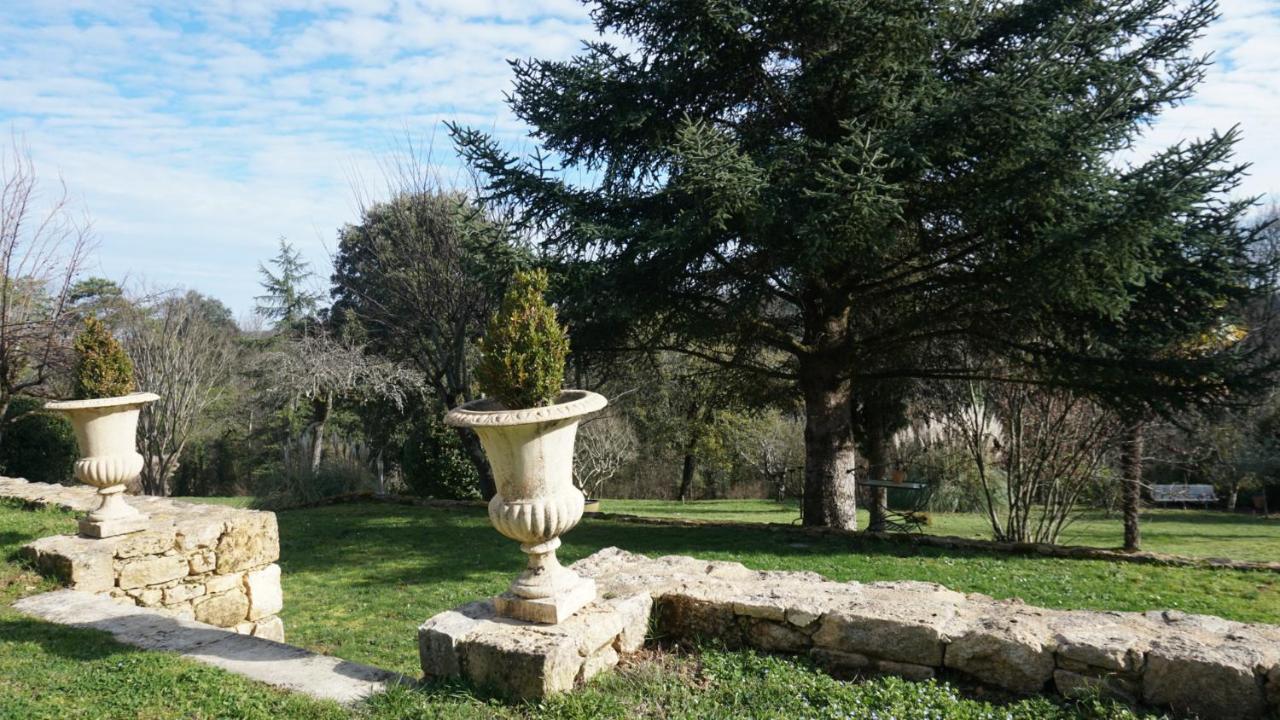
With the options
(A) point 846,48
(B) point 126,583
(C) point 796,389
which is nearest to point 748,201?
(A) point 846,48

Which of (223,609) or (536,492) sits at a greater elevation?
(536,492)

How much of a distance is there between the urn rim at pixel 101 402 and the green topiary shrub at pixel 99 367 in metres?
0.08

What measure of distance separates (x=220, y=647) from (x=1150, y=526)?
16694mm

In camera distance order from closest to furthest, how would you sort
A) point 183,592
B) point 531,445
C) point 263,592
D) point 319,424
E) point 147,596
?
point 531,445 → point 147,596 → point 183,592 → point 263,592 → point 319,424

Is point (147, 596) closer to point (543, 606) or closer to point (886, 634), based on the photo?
point (543, 606)

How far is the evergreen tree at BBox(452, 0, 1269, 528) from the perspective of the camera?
711cm

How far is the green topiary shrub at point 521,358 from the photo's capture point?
3580 millimetres

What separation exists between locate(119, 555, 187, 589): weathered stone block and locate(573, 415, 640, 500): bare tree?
38.8 feet

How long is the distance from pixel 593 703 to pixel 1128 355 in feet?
23.6

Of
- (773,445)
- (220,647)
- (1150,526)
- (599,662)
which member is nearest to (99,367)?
(220,647)

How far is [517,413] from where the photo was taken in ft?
11.2

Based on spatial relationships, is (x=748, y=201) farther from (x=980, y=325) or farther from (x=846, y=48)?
(x=980, y=325)

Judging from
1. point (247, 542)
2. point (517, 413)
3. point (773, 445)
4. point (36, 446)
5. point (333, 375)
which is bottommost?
point (247, 542)

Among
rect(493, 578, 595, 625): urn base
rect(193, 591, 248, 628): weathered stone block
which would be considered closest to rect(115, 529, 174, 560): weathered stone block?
rect(193, 591, 248, 628): weathered stone block
